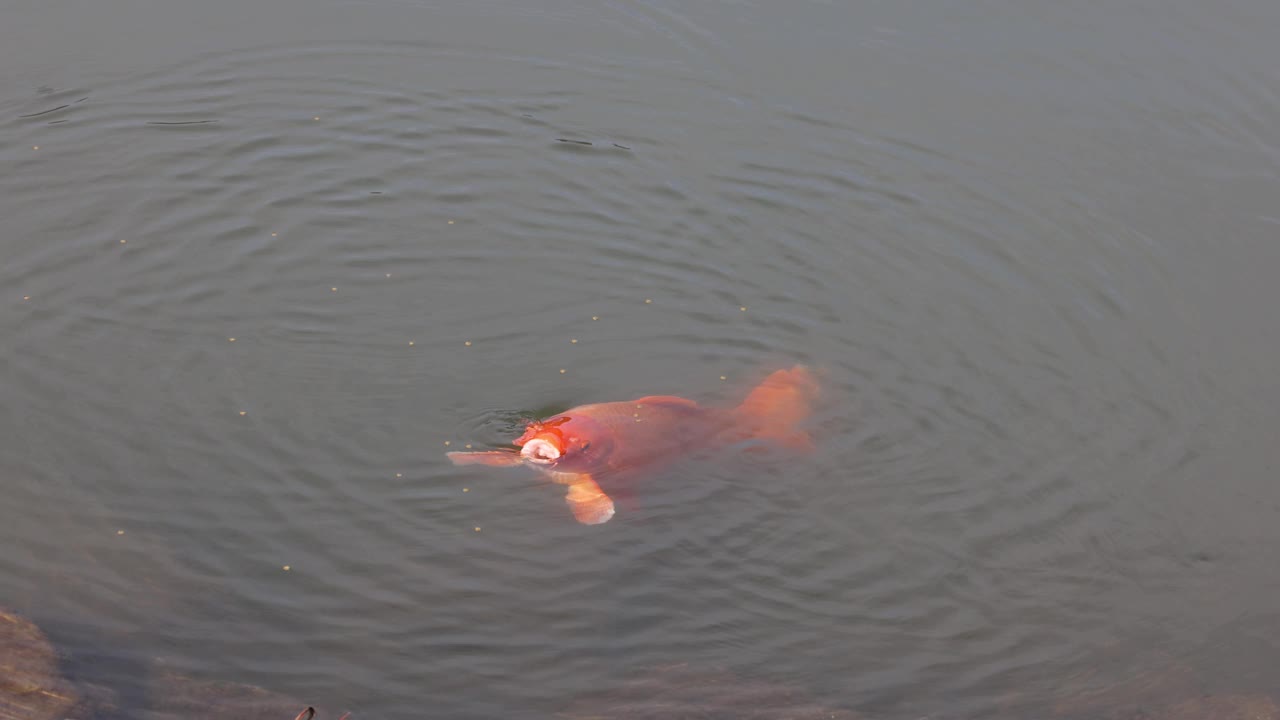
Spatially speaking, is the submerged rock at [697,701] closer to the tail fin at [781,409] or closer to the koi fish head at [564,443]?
the koi fish head at [564,443]

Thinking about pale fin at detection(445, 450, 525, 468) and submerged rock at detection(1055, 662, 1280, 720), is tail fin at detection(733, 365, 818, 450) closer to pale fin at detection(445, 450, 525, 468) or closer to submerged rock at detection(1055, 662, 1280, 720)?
pale fin at detection(445, 450, 525, 468)

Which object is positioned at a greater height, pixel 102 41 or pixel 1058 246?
pixel 102 41

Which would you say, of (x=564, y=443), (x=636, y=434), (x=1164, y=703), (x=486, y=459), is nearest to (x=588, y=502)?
(x=564, y=443)

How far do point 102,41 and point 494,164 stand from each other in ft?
12.9

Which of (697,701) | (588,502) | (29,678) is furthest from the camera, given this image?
(588,502)

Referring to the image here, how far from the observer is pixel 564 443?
6668 mm

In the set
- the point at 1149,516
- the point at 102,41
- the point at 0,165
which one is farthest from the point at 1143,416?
the point at 102,41

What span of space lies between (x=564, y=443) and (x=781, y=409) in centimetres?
143

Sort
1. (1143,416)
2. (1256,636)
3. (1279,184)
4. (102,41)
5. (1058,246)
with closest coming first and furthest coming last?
(1256,636) → (1143,416) → (1058,246) → (1279,184) → (102,41)

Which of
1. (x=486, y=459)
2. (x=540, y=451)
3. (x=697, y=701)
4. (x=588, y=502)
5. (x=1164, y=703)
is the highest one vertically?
(x=540, y=451)

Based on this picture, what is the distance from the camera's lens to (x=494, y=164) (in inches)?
358

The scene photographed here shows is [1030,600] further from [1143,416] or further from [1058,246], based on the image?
[1058,246]

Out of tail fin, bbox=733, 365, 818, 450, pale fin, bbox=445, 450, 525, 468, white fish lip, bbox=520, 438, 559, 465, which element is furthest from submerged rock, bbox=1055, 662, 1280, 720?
pale fin, bbox=445, 450, 525, 468

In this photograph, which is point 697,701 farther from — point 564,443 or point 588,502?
point 564,443
